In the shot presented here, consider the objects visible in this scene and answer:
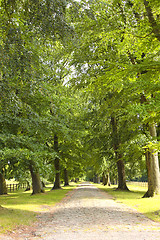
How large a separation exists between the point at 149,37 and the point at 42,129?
7.94m

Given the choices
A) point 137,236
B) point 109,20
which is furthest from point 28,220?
point 109,20

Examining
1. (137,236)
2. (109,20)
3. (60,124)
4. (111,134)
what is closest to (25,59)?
(137,236)

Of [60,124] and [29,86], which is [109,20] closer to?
[60,124]

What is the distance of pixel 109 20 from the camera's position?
12539mm

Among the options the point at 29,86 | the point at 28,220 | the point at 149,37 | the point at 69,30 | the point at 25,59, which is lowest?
the point at 28,220

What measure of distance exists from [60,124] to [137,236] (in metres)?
11.2

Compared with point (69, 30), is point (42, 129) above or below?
below

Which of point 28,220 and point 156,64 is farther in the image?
point 28,220

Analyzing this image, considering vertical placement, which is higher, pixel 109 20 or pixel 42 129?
pixel 109 20

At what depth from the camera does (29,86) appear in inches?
231

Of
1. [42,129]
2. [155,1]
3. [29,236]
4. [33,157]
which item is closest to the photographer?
[29,236]

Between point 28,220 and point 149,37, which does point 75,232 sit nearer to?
point 28,220

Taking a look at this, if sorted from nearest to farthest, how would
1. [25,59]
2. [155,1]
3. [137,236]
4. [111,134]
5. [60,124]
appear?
[25,59] → [137,236] → [155,1] → [60,124] → [111,134]

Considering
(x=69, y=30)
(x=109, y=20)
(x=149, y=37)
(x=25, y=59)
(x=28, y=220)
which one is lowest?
(x=28, y=220)
